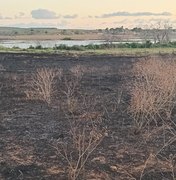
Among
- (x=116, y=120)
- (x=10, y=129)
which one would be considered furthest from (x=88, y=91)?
(x=10, y=129)

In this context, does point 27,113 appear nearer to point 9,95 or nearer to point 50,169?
point 9,95

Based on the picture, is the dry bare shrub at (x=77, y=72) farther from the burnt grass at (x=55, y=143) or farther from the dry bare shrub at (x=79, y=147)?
the dry bare shrub at (x=79, y=147)

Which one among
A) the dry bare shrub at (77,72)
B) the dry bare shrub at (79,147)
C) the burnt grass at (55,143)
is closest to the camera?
the dry bare shrub at (79,147)

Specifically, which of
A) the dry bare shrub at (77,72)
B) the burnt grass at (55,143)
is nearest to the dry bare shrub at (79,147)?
the burnt grass at (55,143)

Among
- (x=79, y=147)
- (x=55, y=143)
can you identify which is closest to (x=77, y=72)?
(x=55, y=143)

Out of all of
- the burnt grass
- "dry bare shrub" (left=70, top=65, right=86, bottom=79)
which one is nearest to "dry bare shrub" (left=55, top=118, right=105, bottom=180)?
the burnt grass

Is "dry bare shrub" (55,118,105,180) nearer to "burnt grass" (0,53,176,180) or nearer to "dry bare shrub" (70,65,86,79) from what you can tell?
"burnt grass" (0,53,176,180)

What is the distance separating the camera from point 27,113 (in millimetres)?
14422

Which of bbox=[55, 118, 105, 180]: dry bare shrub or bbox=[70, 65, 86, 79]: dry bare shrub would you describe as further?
bbox=[70, 65, 86, 79]: dry bare shrub

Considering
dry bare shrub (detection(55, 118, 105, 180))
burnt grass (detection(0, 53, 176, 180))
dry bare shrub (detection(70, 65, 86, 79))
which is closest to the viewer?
dry bare shrub (detection(55, 118, 105, 180))

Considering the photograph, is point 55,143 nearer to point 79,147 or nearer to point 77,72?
point 79,147

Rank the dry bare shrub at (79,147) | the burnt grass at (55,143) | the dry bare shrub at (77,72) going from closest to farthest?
the dry bare shrub at (79,147) < the burnt grass at (55,143) < the dry bare shrub at (77,72)

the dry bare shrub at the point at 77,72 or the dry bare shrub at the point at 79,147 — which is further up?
the dry bare shrub at the point at 79,147

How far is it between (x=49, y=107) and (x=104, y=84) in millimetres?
7630
